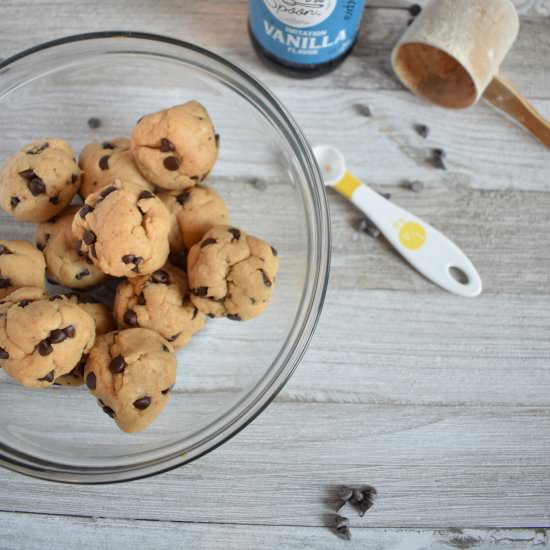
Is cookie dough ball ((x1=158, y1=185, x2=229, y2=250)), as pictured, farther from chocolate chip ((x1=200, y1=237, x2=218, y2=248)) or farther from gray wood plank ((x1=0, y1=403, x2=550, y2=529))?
gray wood plank ((x1=0, y1=403, x2=550, y2=529))

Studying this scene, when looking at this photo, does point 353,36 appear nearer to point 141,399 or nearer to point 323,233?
point 323,233

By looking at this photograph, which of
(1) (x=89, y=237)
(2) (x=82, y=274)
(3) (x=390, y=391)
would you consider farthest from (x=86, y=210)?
(3) (x=390, y=391)

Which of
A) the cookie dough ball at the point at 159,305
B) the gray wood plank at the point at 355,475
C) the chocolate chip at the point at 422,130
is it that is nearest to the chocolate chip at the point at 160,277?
the cookie dough ball at the point at 159,305

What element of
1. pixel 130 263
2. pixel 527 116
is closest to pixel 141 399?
pixel 130 263

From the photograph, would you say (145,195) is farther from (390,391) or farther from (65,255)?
(390,391)

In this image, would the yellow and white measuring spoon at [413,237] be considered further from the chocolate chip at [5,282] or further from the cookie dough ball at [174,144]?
the chocolate chip at [5,282]
